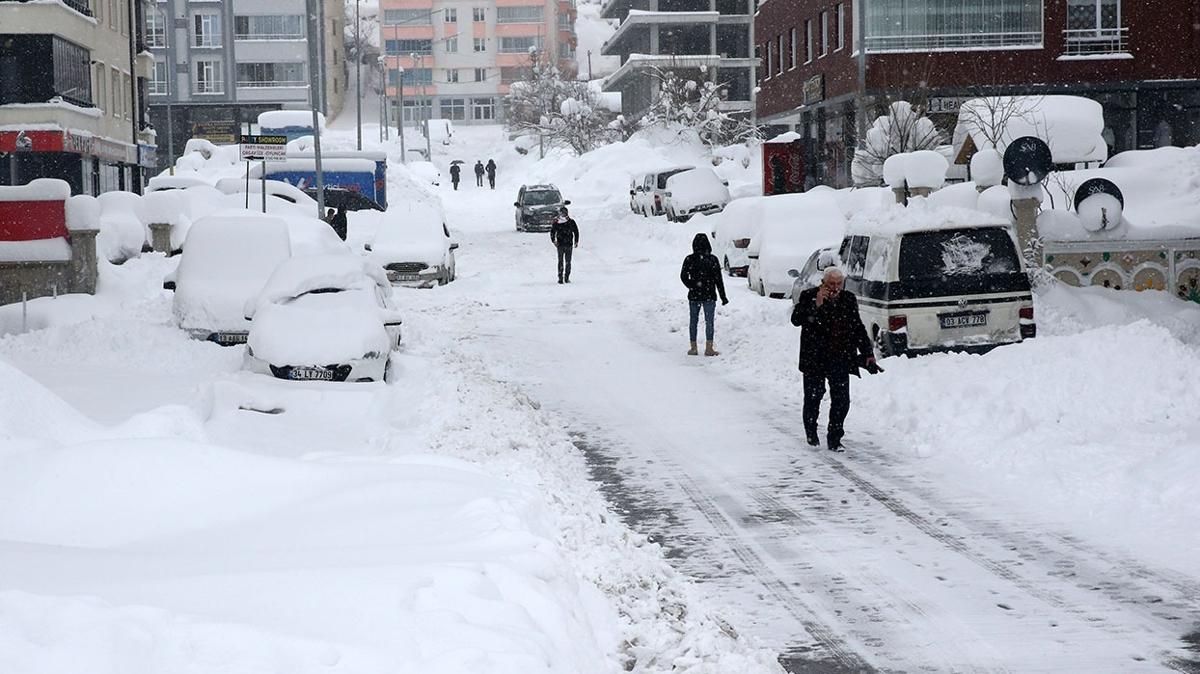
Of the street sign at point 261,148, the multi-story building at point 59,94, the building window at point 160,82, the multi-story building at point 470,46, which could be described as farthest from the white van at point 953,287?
the multi-story building at point 470,46

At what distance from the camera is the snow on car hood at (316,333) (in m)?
15.4

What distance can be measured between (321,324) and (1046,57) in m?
33.5

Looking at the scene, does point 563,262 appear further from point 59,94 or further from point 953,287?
point 59,94

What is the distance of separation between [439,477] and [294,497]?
3.74ft

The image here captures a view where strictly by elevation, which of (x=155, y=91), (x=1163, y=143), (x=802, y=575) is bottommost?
(x=802, y=575)

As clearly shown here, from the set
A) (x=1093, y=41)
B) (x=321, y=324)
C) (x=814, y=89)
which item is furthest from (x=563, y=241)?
(x=1093, y=41)

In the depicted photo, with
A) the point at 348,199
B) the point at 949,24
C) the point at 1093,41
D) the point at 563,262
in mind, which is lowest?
the point at 563,262

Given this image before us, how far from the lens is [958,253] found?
50.8 feet

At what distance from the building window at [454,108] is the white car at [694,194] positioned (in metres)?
85.2

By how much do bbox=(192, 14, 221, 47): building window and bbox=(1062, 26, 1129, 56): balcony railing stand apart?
2530 inches

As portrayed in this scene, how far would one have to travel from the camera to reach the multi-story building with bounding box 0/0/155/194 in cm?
4391

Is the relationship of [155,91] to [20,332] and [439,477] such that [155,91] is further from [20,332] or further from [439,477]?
[439,477]

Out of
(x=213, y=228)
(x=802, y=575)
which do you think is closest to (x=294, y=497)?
(x=802, y=575)

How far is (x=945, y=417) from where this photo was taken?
1309 centimetres
